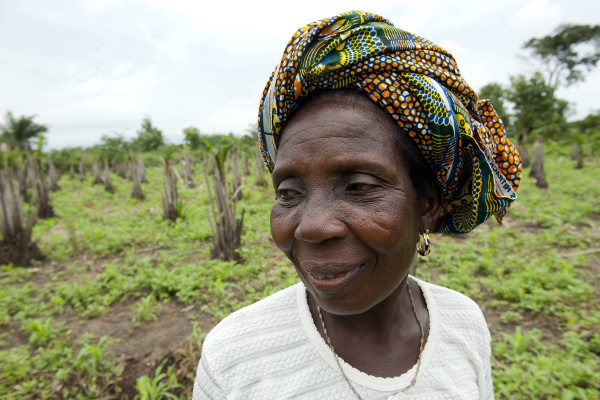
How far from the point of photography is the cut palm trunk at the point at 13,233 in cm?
602

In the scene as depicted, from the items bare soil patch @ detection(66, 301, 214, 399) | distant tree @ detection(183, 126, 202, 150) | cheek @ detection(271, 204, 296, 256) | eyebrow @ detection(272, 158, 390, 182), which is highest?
distant tree @ detection(183, 126, 202, 150)

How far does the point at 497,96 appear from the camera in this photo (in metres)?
18.7

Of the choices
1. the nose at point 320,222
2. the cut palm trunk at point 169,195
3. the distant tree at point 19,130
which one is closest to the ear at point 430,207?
the nose at point 320,222

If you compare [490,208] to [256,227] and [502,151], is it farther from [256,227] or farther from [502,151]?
[256,227]

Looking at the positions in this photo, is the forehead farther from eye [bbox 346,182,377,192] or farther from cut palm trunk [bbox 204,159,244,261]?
cut palm trunk [bbox 204,159,244,261]

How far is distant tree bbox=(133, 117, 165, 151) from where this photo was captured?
31978 millimetres

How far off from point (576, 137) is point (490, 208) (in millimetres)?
14911

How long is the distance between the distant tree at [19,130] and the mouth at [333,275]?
94.7ft

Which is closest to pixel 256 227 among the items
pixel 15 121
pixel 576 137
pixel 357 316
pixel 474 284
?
pixel 474 284

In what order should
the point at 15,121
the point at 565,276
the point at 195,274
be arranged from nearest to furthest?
the point at 565,276, the point at 195,274, the point at 15,121

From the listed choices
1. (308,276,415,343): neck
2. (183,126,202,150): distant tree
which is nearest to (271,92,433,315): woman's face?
(308,276,415,343): neck

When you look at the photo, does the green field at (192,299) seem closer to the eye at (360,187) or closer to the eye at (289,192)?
the eye at (289,192)

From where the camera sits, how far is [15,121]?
24391 mm

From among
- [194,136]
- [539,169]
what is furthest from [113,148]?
[539,169]
